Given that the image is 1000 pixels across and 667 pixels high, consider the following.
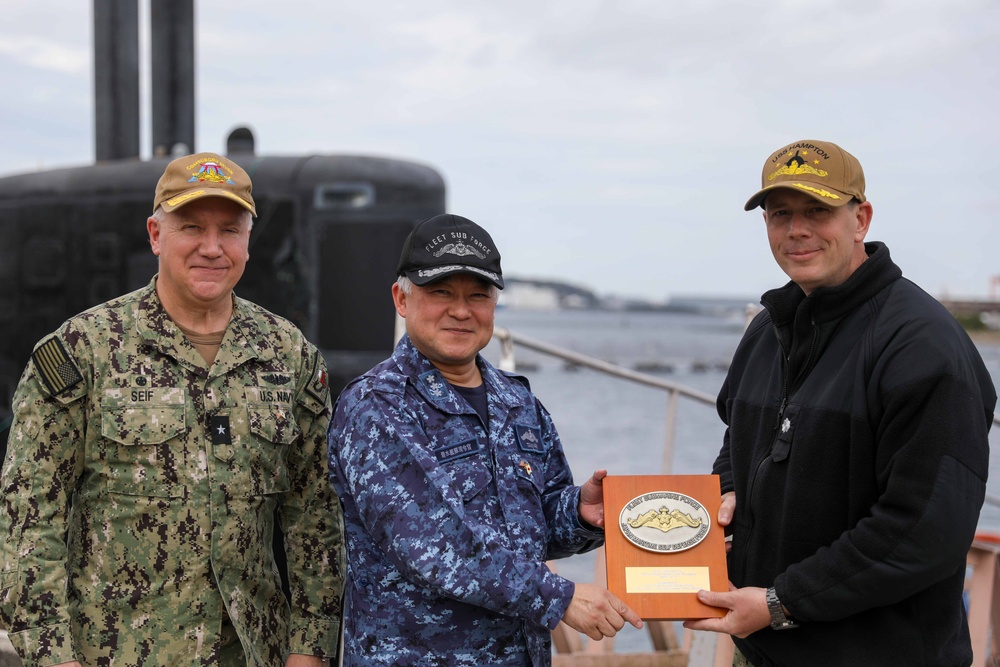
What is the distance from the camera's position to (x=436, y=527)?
2.79m

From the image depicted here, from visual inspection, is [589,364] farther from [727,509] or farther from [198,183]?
[198,183]

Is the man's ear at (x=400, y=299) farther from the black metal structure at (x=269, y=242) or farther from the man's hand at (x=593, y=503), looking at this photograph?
the black metal structure at (x=269, y=242)

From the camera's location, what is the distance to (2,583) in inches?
113

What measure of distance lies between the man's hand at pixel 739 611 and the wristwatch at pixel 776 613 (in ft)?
0.04

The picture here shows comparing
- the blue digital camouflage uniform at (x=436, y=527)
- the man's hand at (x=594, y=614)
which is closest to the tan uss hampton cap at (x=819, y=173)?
the blue digital camouflage uniform at (x=436, y=527)

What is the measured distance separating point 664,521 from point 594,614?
0.40 meters

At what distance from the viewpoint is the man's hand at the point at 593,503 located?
3219 millimetres

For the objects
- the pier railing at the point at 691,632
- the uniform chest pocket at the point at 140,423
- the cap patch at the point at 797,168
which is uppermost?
the cap patch at the point at 797,168

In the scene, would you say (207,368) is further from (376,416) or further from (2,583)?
(2,583)

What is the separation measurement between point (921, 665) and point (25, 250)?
625cm

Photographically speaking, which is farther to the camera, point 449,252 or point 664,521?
point 664,521

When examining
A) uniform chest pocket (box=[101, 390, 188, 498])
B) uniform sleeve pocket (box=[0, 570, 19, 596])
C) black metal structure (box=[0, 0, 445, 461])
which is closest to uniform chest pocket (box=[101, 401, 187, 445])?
uniform chest pocket (box=[101, 390, 188, 498])

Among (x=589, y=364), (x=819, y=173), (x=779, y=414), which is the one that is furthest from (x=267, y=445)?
(x=589, y=364)

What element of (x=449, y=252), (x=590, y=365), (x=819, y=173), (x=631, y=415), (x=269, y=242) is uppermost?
(x=819, y=173)
